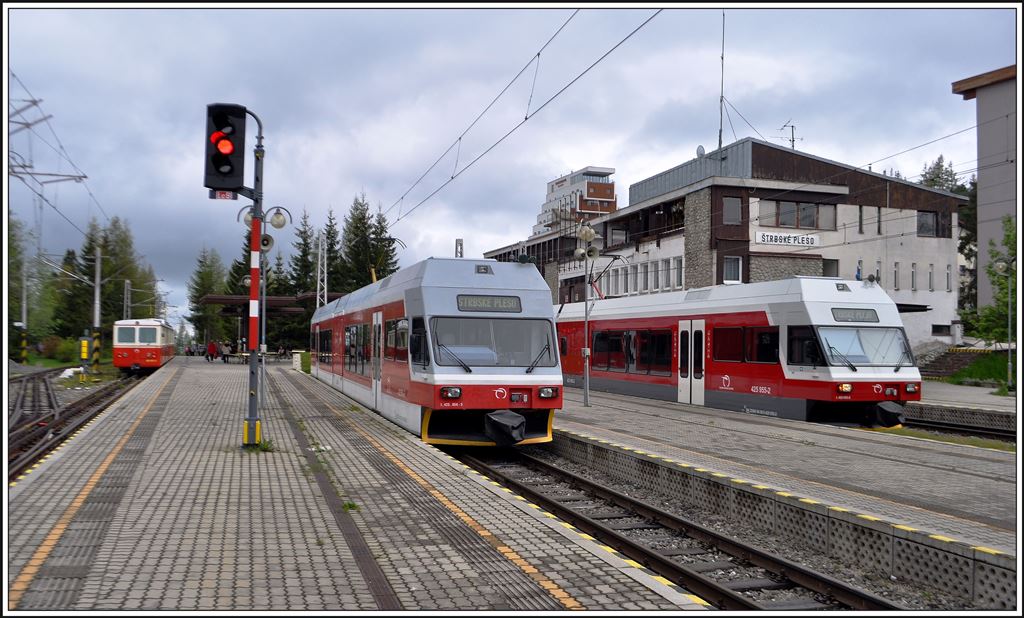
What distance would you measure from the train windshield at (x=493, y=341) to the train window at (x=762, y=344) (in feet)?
22.3

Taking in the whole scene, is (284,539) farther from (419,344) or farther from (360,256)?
(360,256)

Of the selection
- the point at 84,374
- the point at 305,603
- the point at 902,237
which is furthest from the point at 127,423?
the point at 902,237

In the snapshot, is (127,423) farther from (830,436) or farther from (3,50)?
(830,436)

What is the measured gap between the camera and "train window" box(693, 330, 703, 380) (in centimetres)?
2111

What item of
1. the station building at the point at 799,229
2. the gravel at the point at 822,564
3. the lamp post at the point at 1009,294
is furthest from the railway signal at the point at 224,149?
the station building at the point at 799,229

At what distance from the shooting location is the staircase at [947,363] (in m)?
37.4

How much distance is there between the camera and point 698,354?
69.8 feet

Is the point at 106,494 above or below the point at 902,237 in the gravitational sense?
below

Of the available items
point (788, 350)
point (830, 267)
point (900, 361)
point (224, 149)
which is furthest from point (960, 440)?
point (830, 267)

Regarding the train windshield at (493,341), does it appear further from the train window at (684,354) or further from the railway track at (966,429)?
the railway track at (966,429)

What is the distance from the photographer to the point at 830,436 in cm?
1493

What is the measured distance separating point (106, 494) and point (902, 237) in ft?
140

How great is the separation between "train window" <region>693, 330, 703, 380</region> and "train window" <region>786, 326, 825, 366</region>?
11.6 ft

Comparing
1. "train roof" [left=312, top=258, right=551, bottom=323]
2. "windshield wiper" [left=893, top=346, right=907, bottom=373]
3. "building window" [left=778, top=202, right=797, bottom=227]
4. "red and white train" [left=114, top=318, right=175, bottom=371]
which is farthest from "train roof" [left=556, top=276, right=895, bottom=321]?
"red and white train" [left=114, top=318, right=175, bottom=371]
